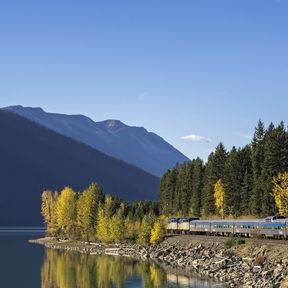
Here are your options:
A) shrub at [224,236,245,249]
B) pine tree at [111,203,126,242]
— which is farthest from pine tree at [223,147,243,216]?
shrub at [224,236,245,249]

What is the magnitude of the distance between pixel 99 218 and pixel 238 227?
192ft

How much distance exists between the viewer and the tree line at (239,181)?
10919 cm

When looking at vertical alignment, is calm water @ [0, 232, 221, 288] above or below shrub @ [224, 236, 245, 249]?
below

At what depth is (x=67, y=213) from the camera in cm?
16788

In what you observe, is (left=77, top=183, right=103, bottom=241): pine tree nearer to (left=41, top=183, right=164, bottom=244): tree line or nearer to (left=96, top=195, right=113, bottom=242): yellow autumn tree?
(left=41, top=183, right=164, bottom=244): tree line

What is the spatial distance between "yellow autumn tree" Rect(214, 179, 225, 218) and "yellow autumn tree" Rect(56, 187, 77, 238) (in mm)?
49118

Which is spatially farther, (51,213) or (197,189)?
(51,213)

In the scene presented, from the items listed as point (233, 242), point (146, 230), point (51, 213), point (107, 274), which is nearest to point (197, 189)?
point (146, 230)

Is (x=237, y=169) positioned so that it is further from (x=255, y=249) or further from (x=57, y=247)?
(x=57, y=247)

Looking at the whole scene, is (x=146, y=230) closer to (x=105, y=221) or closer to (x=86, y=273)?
(x=105, y=221)

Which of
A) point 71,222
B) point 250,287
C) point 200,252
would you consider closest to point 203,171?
point 71,222

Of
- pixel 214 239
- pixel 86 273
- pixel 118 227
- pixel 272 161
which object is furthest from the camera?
pixel 118 227

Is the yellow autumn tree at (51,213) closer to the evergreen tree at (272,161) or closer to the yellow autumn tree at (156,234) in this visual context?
the yellow autumn tree at (156,234)

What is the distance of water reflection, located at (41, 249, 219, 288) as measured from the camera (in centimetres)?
7724
